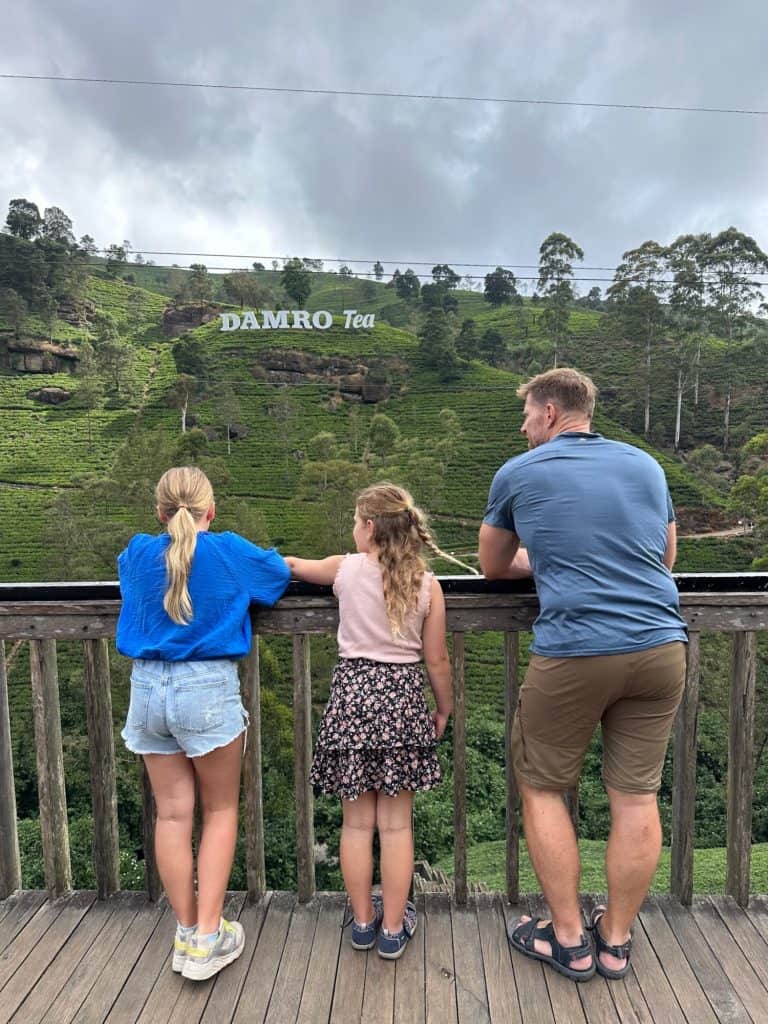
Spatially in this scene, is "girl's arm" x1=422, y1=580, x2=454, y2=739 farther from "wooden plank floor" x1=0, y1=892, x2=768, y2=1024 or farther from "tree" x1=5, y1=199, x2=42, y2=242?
"tree" x1=5, y1=199, x2=42, y2=242

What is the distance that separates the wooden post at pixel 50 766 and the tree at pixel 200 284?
66.8 meters

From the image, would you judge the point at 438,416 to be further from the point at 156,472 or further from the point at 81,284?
the point at 81,284

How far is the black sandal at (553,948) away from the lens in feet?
4.30

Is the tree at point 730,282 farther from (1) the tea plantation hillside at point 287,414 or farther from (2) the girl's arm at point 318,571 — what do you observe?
(2) the girl's arm at point 318,571

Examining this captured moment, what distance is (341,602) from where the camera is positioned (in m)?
1.38

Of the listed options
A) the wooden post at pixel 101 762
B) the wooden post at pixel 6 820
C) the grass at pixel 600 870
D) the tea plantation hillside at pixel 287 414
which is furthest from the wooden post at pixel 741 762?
the tea plantation hillside at pixel 287 414

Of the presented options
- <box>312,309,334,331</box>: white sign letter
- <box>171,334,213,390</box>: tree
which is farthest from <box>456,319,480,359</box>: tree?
<box>171,334,213,390</box>: tree

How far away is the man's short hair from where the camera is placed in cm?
138

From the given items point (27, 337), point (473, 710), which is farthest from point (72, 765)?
point (27, 337)

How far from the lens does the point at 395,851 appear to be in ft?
4.41

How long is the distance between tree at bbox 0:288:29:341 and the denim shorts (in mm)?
57251

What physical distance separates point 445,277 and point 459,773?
237 feet

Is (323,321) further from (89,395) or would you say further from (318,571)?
(318,571)

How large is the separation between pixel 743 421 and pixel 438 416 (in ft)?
64.3
